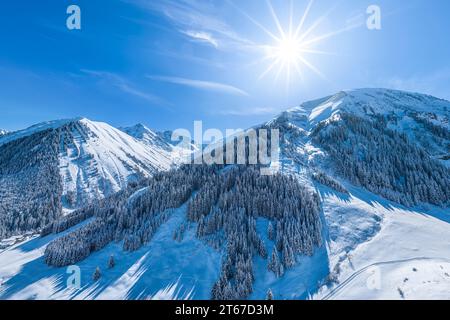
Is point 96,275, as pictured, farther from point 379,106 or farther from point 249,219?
point 379,106

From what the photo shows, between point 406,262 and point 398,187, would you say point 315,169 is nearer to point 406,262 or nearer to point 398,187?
point 398,187

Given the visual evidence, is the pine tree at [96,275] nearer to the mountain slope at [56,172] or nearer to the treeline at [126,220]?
the treeline at [126,220]

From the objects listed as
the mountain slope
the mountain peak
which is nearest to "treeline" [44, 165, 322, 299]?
the mountain slope

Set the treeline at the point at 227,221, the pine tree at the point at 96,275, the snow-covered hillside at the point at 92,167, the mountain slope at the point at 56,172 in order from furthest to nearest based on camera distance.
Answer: the snow-covered hillside at the point at 92,167 → the mountain slope at the point at 56,172 → the treeline at the point at 227,221 → the pine tree at the point at 96,275

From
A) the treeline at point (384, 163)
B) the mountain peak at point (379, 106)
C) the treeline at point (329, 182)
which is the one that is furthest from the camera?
the mountain peak at point (379, 106)

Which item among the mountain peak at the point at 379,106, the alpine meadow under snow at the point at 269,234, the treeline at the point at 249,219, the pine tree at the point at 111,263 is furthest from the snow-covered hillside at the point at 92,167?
the mountain peak at the point at 379,106

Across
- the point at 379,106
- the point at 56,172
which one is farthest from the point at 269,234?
the point at 379,106

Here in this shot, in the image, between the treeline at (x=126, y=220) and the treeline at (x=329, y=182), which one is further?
the treeline at (x=329, y=182)
